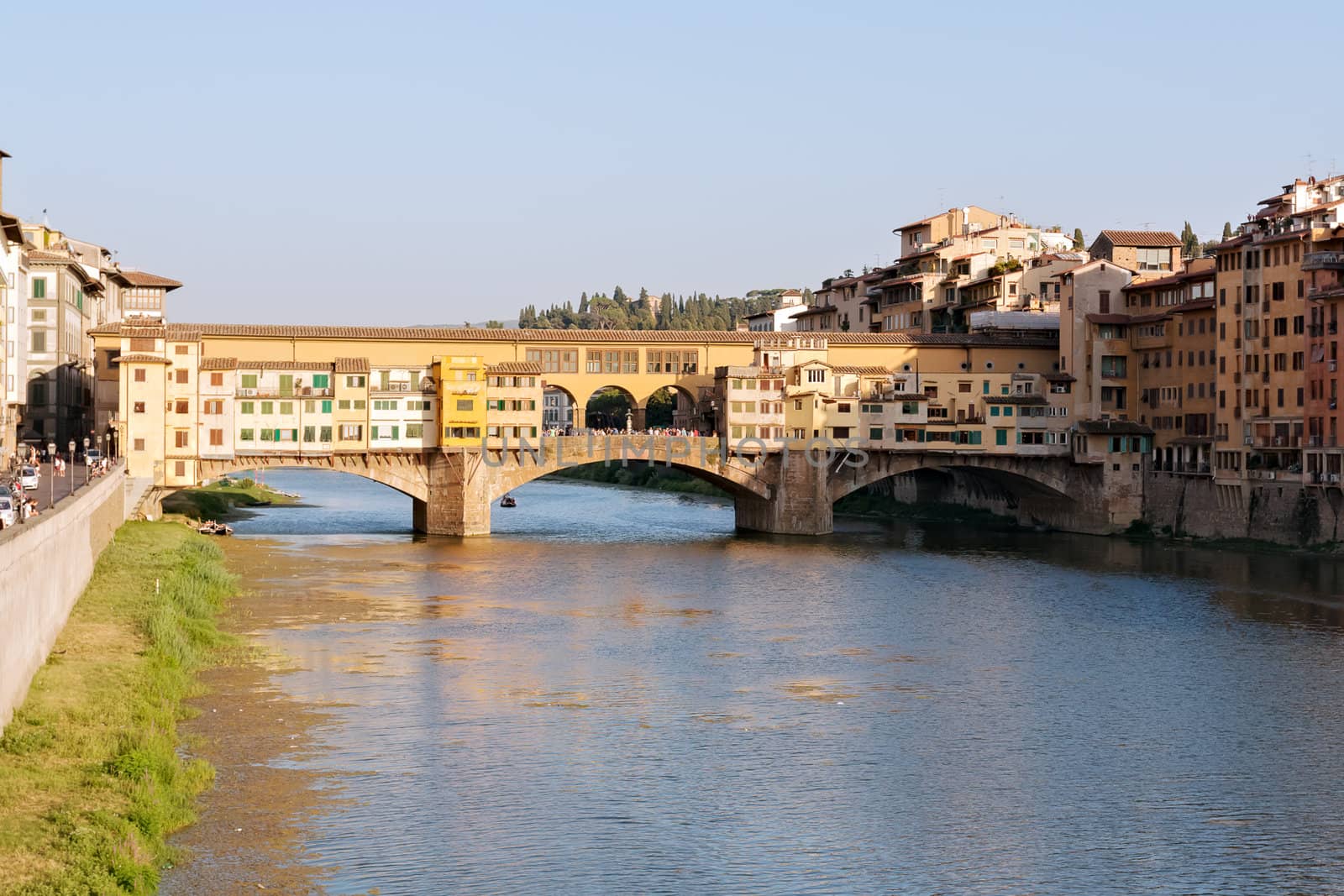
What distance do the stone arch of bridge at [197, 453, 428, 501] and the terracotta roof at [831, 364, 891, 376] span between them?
20029 mm

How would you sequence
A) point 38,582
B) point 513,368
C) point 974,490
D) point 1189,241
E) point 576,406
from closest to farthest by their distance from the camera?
point 38,582 < point 513,368 < point 576,406 < point 974,490 < point 1189,241

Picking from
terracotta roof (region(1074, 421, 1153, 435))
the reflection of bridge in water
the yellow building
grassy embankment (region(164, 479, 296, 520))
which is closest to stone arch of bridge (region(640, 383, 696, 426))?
the reflection of bridge in water

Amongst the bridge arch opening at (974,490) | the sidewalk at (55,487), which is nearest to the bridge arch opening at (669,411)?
the bridge arch opening at (974,490)

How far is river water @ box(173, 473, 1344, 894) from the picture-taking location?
24.8m

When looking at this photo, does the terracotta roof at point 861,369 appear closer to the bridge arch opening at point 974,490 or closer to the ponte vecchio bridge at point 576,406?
the ponte vecchio bridge at point 576,406

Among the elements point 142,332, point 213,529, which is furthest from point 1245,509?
point 142,332

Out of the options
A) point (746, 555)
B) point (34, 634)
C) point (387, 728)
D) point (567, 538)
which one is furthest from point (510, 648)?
point (567, 538)

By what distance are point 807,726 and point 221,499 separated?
68.9 metres

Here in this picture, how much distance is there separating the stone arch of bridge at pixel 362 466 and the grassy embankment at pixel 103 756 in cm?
3109

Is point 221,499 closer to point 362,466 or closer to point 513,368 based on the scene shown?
point 362,466

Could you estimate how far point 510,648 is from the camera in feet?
141

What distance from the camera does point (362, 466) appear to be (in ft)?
244

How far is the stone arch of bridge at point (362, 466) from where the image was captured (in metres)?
72.6

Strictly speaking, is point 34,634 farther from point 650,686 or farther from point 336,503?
point 336,503
